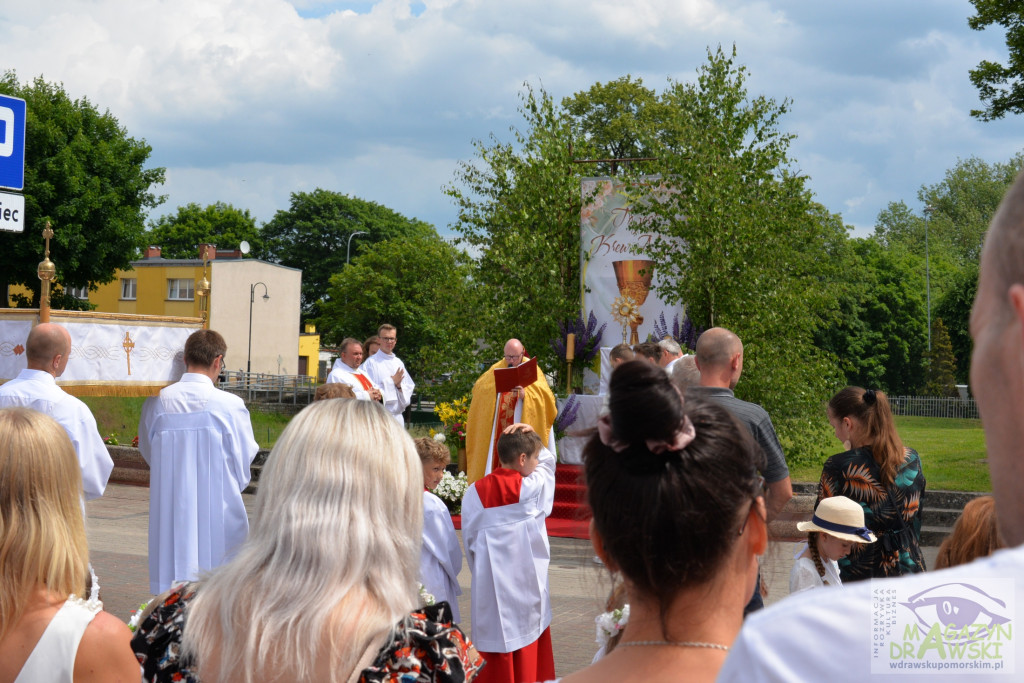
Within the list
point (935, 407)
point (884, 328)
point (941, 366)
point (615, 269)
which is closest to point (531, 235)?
point (615, 269)

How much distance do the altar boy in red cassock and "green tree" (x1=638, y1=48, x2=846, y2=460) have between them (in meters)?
6.98

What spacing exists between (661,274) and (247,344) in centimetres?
4660

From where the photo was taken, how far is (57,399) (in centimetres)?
575

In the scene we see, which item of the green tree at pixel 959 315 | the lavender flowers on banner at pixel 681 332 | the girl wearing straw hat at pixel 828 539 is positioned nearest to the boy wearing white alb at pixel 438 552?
the girl wearing straw hat at pixel 828 539

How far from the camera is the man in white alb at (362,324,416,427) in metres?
12.6

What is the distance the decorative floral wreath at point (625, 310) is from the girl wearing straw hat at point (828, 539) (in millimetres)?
10114

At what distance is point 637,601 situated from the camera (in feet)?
5.17

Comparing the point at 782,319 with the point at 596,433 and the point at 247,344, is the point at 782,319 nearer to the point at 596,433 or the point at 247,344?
the point at 596,433

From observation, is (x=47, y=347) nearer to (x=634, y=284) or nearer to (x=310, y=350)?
(x=634, y=284)

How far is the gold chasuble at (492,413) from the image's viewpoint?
32.2 feet

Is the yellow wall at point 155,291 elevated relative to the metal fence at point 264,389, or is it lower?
elevated

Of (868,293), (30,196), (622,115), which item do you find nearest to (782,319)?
(622,115)

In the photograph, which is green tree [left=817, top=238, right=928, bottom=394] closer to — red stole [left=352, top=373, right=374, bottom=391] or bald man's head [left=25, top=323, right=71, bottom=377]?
red stole [left=352, top=373, right=374, bottom=391]

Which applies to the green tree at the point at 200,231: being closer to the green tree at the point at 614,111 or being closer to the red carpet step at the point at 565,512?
the green tree at the point at 614,111
